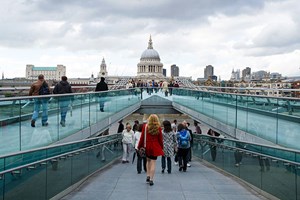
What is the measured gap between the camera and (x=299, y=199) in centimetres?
771

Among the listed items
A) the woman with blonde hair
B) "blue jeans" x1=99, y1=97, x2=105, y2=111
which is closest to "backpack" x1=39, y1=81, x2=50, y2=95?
the woman with blonde hair

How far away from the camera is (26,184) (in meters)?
7.13

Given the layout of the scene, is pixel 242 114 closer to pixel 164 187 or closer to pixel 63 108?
pixel 164 187

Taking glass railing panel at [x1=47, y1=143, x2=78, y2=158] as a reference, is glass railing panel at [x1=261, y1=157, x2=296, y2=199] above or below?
below

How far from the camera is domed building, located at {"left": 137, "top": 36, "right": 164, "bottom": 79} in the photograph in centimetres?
17638

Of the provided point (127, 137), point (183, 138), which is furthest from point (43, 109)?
point (127, 137)

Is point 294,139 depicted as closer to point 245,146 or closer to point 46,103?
point 245,146

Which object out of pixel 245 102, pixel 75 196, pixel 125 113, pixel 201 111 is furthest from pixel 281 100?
pixel 125 113

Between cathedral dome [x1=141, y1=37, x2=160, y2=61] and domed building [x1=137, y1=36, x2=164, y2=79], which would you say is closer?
domed building [x1=137, y1=36, x2=164, y2=79]

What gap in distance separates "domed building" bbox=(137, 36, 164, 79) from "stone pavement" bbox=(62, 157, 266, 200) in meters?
158

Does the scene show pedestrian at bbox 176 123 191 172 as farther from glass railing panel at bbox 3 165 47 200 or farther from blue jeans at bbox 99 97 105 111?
glass railing panel at bbox 3 165 47 200

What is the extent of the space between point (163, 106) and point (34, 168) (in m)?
27.3

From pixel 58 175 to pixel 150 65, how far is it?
174m

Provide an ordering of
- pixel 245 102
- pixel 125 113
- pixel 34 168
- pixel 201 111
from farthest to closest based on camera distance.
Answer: pixel 125 113 → pixel 201 111 → pixel 245 102 → pixel 34 168
